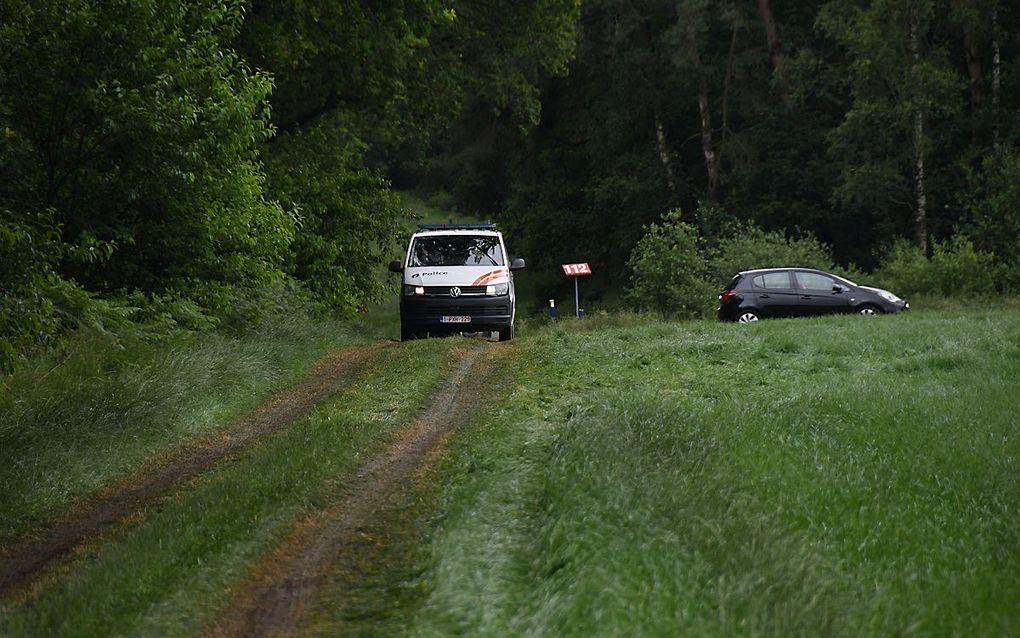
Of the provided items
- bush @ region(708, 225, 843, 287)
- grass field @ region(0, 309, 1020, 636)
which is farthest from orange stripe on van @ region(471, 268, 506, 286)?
bush @ region(708, 225, 843, 287)

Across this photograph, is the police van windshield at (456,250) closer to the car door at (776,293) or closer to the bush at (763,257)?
the car door at (776,293)

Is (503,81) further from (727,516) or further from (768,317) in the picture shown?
(727,516)

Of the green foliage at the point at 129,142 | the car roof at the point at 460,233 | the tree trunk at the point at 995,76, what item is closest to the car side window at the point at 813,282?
the car roof at the point at 460,233

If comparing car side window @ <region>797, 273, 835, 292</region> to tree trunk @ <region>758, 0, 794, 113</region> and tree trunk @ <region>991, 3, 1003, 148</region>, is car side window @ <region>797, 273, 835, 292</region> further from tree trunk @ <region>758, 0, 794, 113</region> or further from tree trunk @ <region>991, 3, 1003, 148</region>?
tree trunk @ <region>758, 0, 794, 113</region>

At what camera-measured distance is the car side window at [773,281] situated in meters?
24.4

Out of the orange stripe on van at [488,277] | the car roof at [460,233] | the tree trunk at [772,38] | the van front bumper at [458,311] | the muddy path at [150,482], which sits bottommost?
the muddy path at [150,482]

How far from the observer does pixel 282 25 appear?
19594mm

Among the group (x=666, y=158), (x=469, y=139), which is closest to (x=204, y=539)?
(x=666, y=158)

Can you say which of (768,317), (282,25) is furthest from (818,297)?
(282,25)

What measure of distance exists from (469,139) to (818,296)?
76.3 ft

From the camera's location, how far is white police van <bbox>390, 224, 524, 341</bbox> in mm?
18125

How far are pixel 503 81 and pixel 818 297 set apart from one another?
9.63 metres

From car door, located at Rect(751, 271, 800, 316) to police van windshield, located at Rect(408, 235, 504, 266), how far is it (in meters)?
8.18

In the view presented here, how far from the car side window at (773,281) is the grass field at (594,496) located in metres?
10.3
